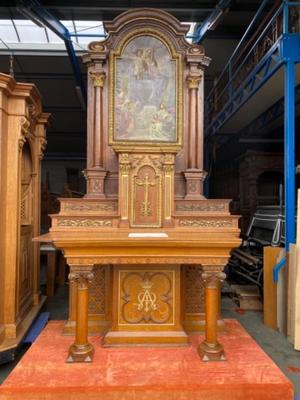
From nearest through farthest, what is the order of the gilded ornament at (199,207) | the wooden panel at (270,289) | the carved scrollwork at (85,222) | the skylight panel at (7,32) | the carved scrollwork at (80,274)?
the carved scrollwork at (80,274) < the carved scrollwork at (85,222) < the gilded ornament at (199,207) < the wooden panel at (270,289) < the skylight panel at (7,32)

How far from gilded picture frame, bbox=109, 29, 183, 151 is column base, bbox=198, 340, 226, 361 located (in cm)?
201

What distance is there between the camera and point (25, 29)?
26.2 ft

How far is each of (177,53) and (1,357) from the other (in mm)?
3643

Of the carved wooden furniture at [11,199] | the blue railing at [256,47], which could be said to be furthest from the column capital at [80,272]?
the blue railing at [256,47]

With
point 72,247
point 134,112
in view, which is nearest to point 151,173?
point 134,112

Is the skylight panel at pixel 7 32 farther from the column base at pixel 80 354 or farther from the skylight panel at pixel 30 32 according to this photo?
the column base at pixel 80 354

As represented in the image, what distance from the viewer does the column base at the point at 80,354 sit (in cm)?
266

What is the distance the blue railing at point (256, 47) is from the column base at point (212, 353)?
3.89 meters

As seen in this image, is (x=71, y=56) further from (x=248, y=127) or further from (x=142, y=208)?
(x=142, y=208)

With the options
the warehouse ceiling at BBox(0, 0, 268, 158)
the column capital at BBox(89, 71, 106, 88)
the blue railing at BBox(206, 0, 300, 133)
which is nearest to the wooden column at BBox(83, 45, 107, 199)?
the column capital at BBox(89, 71, 106, 88)

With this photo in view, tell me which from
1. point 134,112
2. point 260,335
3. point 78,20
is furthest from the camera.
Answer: point 78,20

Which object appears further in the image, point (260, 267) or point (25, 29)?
point (25, 29)

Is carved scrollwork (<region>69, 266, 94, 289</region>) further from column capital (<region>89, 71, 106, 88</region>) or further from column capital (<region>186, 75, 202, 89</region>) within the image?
column capital (<region>186, 75, 202, 89</region>)

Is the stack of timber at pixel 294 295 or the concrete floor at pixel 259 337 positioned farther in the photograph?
the stack of timber at pixel 294 295
